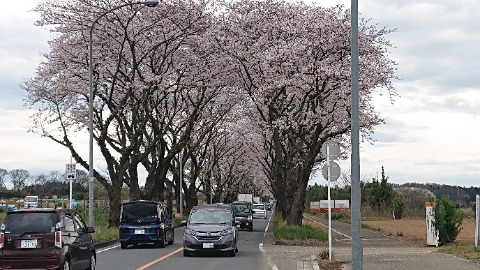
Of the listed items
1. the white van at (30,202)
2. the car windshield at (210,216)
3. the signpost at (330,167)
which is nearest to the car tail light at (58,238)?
the signpost at (330,167)

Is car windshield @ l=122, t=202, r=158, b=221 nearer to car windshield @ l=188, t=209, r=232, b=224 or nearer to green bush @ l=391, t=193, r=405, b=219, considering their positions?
car windshield @ l=188, t=209, r=232, b=224

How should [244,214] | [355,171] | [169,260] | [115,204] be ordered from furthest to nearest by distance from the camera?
[244,214], [115,204], [169,260], [355,171]

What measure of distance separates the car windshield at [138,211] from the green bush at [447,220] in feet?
37.6

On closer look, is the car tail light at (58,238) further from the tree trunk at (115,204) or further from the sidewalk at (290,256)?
the tree trunk at (115,204)

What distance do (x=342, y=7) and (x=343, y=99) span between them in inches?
173

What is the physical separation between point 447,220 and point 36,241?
64.0ft

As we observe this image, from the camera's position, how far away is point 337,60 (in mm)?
33875

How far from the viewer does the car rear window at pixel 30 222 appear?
15.2 meters

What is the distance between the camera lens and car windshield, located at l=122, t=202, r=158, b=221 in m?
28.1

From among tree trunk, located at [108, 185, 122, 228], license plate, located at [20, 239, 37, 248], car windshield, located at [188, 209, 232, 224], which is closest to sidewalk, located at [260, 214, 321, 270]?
car windshield, located at [188, 209, 232, 224]

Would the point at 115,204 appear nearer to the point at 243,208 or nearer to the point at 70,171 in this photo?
the point at 70,171

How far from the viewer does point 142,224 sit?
27.6 metres

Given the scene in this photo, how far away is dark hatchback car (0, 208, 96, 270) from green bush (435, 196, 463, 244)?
18.4 meters

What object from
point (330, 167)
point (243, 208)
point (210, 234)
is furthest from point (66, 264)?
point (243, 208)
